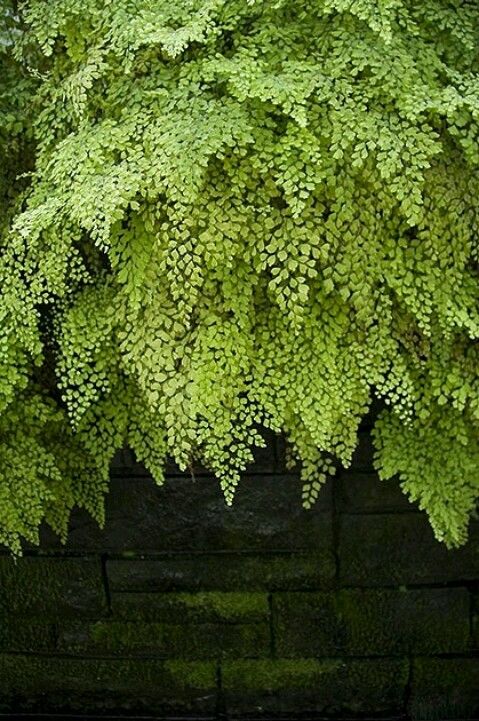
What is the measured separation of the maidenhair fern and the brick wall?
44cm

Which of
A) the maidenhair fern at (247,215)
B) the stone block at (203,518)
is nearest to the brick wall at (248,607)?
the stone block at (203,518)

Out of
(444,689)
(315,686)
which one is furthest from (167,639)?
(444,689)

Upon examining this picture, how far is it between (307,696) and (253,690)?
0.18m

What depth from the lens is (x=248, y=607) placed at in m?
3.14

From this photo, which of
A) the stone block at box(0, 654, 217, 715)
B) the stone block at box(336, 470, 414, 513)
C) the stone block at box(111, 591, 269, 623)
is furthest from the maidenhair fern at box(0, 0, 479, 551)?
the stone block at box(0, 654, 217, 715)

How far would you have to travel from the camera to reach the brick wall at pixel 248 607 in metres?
3.03

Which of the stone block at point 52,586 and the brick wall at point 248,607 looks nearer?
the brick wall at point 248,607

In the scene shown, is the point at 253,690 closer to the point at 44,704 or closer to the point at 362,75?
the point at 44,704

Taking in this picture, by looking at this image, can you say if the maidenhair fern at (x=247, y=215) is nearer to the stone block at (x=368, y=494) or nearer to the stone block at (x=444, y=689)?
the stone block at (x=368, y=494)

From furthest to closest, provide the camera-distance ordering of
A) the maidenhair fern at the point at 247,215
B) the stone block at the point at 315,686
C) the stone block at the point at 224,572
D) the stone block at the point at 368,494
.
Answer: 1. the stone block at the point at 315,686
2. the stone block at the point at 224,572
3. the stone block at the point at 368,494
4. the maidenhair fern at the point at 247,215

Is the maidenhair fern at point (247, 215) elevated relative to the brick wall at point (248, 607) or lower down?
elevated

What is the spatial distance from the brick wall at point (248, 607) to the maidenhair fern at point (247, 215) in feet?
1.43

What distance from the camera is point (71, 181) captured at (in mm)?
2383

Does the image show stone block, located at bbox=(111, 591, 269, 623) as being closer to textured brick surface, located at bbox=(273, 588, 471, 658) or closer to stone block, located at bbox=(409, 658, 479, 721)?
textured brick surface, located at bbox=(273, 588, 471, 658)
